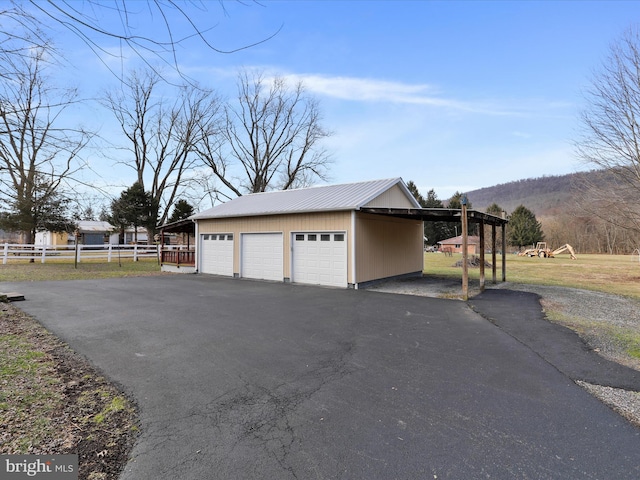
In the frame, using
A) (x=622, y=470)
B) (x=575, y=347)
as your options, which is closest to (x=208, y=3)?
(x=622, y=470)

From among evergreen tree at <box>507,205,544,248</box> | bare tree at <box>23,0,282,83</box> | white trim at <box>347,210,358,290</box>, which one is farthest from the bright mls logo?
evergreen tree at <box>507,205,544,248</box>

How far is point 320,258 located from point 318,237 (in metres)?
0.77

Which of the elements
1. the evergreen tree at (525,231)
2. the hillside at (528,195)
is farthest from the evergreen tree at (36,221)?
the hillside at (528,195)

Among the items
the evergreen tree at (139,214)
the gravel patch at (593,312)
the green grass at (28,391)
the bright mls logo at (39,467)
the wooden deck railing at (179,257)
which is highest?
the evergreen tree at (139,214)

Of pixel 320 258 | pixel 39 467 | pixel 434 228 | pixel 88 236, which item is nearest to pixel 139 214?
pixel 88 236

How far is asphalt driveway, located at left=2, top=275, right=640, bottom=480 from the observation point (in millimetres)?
2117

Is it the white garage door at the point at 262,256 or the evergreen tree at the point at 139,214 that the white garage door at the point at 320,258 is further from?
the evergreen tree at the point at 139,214

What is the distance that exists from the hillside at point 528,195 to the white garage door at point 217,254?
1600 inches

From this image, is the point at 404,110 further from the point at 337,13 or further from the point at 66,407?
the point at 66,407

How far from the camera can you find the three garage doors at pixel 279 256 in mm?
11328

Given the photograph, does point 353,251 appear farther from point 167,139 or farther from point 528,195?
point 528,195

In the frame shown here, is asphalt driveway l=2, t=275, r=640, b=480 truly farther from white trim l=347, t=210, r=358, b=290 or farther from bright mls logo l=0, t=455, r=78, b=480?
white trim l=347, t=210, r=358, b=290

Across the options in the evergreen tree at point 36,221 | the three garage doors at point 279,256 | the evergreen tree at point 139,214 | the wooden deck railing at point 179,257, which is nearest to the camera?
the three garage doors at point 279,256

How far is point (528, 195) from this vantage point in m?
57.2
